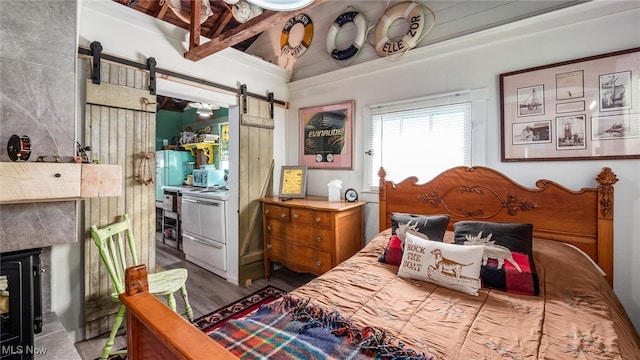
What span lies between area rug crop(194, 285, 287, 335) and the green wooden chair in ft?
0.50

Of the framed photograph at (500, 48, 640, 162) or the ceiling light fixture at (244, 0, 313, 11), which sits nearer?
the ceiling light fixture at (244, 0, 313, 11)

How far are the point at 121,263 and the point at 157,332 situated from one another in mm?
1802

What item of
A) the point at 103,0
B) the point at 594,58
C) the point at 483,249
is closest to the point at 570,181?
the point at 594,58

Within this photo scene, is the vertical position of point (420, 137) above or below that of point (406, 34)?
below

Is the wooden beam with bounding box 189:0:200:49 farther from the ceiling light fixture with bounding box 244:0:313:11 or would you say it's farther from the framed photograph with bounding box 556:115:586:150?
the framed photograph with bounding box 556:115:586:150

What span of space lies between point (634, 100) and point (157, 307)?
9.27ft

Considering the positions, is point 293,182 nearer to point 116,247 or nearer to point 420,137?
point 420,137

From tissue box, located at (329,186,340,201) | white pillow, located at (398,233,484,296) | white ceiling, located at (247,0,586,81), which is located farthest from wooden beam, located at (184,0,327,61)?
white pillow, located at (398,233,484,296)

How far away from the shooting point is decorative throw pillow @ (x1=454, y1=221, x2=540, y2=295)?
1.48 m

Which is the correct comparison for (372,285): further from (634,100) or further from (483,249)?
(634,100)

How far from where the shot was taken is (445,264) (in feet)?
5.16

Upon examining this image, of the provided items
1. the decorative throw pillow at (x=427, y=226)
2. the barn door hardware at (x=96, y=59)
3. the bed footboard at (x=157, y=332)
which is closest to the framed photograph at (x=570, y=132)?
the decorative throw pillow at (x=427, y=226)

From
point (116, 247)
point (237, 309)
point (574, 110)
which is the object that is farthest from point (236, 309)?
point (574, 110)

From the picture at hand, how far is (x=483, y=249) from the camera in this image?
155cm
